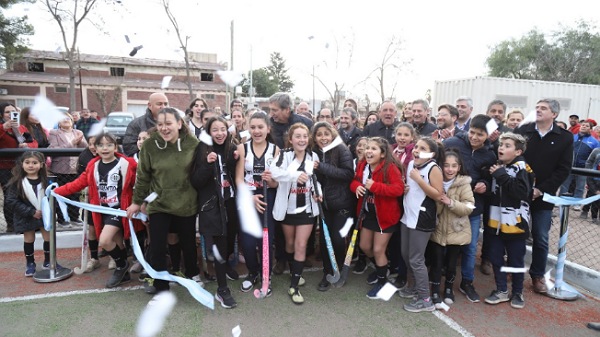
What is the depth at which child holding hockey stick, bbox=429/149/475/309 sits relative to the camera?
138 inches

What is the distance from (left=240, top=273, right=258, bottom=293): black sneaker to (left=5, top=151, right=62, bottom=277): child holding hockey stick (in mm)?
2293

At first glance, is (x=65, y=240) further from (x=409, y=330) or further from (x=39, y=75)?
(x=39, y=75)

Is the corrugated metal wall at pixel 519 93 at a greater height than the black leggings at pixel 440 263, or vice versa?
the corrugated metal wall at pixel 519 93

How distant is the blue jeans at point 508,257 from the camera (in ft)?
11.8

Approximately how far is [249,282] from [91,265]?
189 centimetres

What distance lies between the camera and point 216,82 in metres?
39.1

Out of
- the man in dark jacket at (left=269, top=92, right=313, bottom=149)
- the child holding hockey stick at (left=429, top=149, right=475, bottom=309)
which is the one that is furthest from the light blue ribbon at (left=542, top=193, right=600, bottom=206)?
the man in dark jacket at (left=269, top=92, right=313, bottom=149)

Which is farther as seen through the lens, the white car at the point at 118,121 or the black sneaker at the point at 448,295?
the white car at the point at 118,121

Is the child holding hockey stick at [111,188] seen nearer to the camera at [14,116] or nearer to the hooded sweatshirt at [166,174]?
the hooded sweatshirt at [166,174]

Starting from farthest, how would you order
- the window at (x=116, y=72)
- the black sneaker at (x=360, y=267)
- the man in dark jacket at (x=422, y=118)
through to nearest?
1. the window at (x=116, y=72)
2. the man in dark jacket at (x=422, y=118)
3. the black sneaker at (x=360, y=267)

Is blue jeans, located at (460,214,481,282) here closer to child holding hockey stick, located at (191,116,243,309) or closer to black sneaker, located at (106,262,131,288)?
child holding hockey stick, located at (191,116,243,309)

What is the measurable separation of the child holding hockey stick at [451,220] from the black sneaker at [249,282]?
1780 millimetres

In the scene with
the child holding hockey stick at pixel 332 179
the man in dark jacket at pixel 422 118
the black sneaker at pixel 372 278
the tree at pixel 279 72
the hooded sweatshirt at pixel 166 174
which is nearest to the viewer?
the hooded sweatshirt at pixel 166 174

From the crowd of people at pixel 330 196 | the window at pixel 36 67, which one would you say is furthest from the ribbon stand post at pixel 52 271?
the window at pixel 36 67
